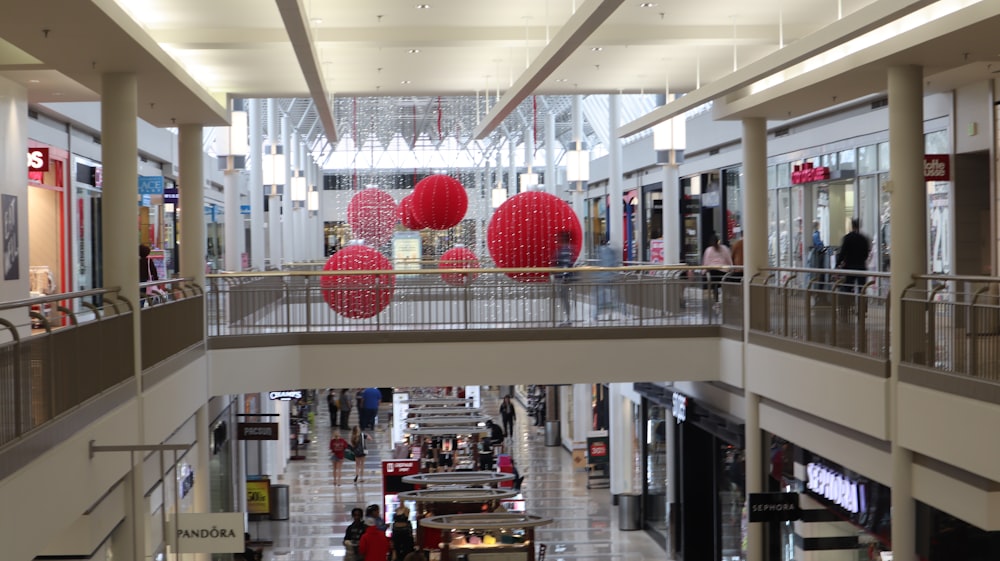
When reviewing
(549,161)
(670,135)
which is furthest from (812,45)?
(549,161)

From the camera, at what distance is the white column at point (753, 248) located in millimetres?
16453

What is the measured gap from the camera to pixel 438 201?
17.7 m

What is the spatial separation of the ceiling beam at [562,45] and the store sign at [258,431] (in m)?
6.99

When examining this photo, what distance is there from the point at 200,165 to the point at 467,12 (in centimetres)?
505

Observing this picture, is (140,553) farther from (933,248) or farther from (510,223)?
(933,248)

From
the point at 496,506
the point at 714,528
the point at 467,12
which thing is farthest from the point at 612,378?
the point at 467,12

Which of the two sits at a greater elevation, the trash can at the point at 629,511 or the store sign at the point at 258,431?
the store sign at the point at 258,431

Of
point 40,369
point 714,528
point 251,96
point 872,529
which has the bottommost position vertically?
point 714,528

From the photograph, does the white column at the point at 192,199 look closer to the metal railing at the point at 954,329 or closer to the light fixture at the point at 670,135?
the light fixture at the point at 670,135

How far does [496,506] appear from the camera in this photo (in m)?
19.6

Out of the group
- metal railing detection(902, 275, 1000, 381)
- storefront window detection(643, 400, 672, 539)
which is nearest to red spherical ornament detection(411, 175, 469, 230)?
storefront window detection(643, 400, 672, 539)

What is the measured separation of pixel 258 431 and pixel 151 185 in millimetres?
5518

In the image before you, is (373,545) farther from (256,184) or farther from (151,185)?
(256,184)

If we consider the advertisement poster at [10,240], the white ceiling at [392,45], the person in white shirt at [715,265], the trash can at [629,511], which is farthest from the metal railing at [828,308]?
the advertisement poster at [10,240]
